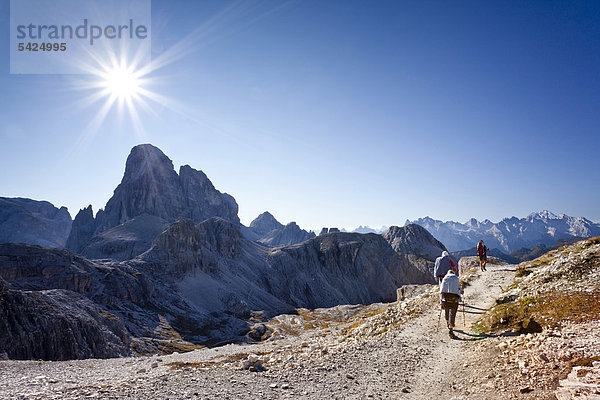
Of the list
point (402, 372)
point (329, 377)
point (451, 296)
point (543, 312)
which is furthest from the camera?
point (451, 296)

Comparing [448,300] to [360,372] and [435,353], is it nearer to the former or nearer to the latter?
[435,353]

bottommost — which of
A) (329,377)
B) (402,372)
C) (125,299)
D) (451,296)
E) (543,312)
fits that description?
(125,299)

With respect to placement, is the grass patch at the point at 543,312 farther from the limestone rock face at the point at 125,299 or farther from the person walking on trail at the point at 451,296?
the limestone rock face at the point at 125,299

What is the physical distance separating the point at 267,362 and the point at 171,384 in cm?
434

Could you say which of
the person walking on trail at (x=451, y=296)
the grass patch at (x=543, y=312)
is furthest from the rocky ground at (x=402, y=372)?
the person walking on trail at (x=451, y=296)

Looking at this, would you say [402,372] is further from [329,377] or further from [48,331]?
[48,331]

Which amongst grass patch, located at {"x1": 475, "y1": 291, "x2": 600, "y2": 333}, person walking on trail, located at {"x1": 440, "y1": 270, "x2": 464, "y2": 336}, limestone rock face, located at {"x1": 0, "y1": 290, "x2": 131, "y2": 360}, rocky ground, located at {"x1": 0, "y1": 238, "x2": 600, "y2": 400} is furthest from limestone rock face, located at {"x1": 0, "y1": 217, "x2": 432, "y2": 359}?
grass patch, located at {"x1": 475, "y1": 291, "x2": 600, "y2": 333}

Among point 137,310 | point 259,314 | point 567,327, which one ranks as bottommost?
point 259,314

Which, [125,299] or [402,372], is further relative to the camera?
[125,299]

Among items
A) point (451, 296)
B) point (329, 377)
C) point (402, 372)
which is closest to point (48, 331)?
point (329, 377)

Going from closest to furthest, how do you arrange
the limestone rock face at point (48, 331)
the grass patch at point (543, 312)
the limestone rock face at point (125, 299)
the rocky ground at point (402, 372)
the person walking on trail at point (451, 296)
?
the rocky ground at point (402, 372), the grass patch at point (543, 312), the person walking on trail at point (451, 296), the limestone rock face at point (48, 331), the limestone rock face at point (125, 299)

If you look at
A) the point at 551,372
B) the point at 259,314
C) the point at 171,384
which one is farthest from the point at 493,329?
the point at 259,314

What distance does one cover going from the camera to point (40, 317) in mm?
51906

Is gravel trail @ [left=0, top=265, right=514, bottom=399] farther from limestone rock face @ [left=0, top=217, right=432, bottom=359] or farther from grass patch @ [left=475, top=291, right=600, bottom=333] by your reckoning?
limestone rock face @ [left=0, top=217, right=432, bottom=359]
